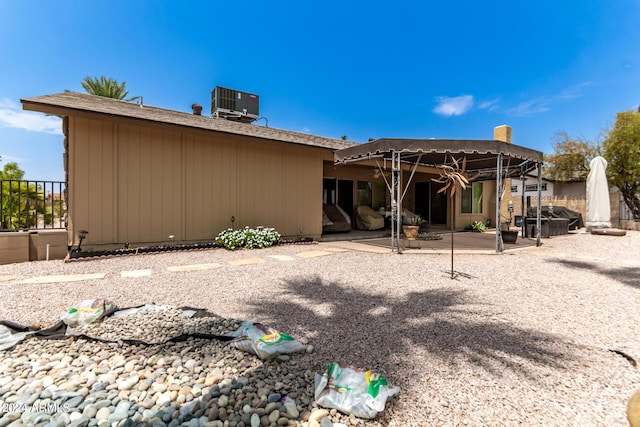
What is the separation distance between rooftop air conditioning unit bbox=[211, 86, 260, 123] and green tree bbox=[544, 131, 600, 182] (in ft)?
72.5

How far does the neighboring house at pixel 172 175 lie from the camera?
242 inches

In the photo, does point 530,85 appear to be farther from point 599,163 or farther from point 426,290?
point 426,290

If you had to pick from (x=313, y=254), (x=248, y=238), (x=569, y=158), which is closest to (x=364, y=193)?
(x=313, y=254)

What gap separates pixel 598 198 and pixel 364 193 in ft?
29.7

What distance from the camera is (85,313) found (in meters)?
2.90

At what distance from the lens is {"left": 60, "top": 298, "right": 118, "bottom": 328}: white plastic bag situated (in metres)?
2.82

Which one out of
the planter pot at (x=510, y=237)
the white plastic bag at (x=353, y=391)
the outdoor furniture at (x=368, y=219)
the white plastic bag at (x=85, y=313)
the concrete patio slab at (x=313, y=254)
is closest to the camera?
the white plastic bag at (x=353, y=391)

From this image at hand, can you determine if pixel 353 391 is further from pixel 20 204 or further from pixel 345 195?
pixel 345 195

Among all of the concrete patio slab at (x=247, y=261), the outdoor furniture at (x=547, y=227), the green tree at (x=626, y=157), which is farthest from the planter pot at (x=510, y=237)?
the green tree at (x=626, y=157)

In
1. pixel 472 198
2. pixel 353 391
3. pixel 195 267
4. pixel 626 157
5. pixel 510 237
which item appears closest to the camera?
pixel 353 391

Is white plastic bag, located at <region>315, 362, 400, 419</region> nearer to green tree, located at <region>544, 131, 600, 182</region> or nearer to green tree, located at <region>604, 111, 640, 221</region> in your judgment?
green tree, located at <region>604, 111, 640, 221</region>

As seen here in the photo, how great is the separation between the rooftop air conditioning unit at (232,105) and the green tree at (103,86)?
12267 mm

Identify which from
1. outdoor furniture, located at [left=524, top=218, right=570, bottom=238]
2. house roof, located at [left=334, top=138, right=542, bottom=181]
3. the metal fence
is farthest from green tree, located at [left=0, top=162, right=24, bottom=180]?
the metal fence

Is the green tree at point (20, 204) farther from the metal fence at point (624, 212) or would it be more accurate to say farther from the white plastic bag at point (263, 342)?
the metal fence at point (624, 212)
